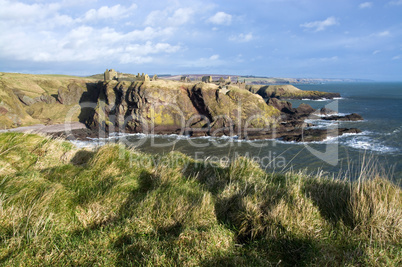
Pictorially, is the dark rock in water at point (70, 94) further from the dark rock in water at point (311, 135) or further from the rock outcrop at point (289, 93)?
the rock outcrop at point (289, 93)

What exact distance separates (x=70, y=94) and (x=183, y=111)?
104 ft

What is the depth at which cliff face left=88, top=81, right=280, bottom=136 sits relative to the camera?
128 feet

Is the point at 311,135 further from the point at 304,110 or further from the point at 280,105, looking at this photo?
the point at 304,110

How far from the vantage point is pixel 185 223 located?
11.6ft

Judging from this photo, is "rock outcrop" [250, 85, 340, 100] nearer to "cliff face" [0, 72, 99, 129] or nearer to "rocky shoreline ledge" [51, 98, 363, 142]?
"rocky shoreline ledge" [51, 98, 363, 142]

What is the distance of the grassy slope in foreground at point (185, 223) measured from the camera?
2.87m

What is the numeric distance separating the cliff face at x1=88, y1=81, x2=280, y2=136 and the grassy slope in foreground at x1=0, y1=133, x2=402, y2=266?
107 ft

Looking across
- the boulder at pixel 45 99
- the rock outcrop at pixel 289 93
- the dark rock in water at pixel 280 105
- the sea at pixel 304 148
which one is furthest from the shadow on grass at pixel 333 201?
the rock outcrop at pixel 289 93

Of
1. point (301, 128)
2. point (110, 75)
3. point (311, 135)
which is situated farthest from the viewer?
point (110, 75)

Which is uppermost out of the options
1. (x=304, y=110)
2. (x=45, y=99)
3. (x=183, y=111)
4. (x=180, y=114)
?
(x=45, y=99)

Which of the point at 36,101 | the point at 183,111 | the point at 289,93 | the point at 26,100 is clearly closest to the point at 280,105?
the point at 183,111

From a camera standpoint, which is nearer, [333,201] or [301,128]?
[333,201]

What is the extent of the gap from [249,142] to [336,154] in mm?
10503

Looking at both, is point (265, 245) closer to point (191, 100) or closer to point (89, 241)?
point (89, 241)
